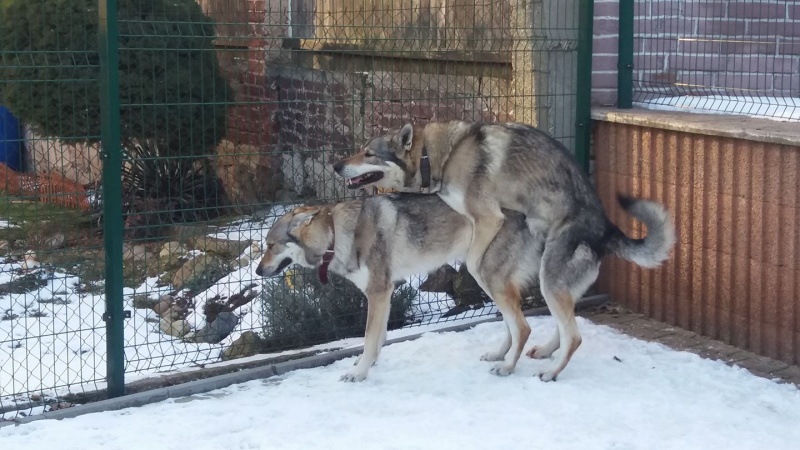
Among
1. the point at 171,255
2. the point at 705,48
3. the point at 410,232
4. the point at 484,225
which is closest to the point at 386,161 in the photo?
the point at 410,232

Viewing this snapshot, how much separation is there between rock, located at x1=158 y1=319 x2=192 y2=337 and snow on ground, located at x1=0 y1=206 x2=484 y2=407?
67 millimetres

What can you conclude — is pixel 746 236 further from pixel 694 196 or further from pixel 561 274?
pixel 561 274

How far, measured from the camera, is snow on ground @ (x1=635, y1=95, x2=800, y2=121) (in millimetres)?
6621

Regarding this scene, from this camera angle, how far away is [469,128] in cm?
591

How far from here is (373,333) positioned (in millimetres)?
5617

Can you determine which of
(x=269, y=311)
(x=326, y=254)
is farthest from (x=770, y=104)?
(x=269, y=311)

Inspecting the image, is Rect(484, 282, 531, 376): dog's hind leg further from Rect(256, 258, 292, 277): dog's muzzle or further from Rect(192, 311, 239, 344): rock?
Rect(192, 311, 239, 344): rock

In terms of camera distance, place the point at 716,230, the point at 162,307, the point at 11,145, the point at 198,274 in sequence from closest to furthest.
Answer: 1. the point at 716,230
2. the point at 162,307
3. the point at 198,274
4. the point at 11,145

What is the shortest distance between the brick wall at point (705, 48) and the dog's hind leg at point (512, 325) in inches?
87.9

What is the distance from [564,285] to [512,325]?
416mm

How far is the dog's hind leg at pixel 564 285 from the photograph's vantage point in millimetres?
5465

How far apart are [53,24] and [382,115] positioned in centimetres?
311

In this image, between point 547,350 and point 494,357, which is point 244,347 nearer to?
point 494,357

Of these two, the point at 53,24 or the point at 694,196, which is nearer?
the point at 694,196
